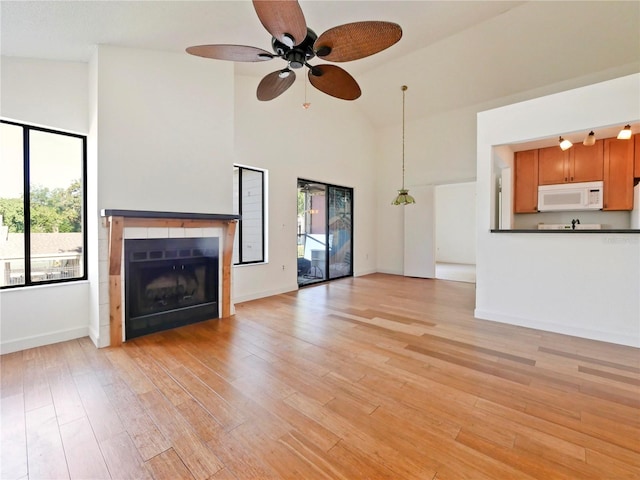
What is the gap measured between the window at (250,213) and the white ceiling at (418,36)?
5.27ft


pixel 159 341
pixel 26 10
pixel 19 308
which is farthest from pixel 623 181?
pixel 19 308

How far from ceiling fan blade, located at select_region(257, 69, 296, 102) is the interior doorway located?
3.03 metres

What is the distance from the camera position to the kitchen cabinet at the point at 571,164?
4500 mm

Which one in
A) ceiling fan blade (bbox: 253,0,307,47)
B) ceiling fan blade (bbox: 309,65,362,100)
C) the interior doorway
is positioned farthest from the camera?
the interior doorway

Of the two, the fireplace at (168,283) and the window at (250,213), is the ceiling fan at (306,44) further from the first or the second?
the window at (250,213)

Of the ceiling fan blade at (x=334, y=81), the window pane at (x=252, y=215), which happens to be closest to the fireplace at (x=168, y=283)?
the window pane at (x=252, y=215)

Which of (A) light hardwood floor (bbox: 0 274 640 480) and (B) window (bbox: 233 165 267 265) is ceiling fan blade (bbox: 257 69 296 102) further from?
(A) light hardwood floor (bbox: 0 274 640 480)

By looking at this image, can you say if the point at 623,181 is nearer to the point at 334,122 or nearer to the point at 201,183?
the point at 334,122

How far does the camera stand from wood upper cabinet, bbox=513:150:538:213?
4.95 m

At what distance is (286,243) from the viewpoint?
5449mm

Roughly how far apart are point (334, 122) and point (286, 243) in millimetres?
3095

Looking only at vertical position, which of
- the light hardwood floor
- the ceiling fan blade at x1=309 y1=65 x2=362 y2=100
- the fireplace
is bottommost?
the light hardwood floor

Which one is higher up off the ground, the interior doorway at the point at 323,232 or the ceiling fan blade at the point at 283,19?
the ceiling fan blade at the point at 283,19

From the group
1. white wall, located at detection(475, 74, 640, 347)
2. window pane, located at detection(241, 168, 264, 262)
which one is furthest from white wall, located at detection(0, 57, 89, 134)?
white wall, located at detection(475, 74, 640, 347)
